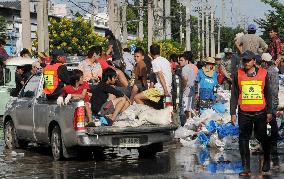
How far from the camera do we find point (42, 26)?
34812 mm

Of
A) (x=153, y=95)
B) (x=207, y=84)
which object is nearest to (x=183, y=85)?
(x=207, y=84)

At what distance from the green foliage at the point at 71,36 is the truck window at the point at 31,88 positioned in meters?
47.1

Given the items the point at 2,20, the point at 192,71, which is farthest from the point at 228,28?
the point at 192,71

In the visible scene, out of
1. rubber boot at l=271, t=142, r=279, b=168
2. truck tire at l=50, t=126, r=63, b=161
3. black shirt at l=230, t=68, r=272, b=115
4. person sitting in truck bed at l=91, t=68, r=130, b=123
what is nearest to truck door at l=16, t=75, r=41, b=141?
truck tire at l=50, t=126, r=63, b=161

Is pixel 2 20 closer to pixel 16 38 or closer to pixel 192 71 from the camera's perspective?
pixel 16 38

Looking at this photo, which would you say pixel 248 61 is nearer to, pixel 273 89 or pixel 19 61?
pixel 273 89

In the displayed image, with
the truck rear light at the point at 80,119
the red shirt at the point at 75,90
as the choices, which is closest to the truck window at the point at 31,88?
the red shirt at the point at 75,90

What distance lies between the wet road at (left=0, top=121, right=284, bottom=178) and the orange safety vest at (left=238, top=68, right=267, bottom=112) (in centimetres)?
106

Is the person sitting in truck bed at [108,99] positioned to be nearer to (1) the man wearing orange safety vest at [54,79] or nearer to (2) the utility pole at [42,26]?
(1) the man wearing orange safety vest at [54,79]

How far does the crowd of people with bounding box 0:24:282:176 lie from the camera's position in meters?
12.8

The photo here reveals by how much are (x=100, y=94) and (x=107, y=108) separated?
0.30 m

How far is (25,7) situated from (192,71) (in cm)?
1365

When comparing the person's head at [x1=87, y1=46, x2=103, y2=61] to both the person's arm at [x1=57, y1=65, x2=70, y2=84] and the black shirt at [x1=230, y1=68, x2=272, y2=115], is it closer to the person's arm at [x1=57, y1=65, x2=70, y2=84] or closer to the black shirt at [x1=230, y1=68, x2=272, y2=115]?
the person's arm at [x1=57, y1=65, x2=70, y2=84]

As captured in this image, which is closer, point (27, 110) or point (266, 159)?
point (266, 159)
